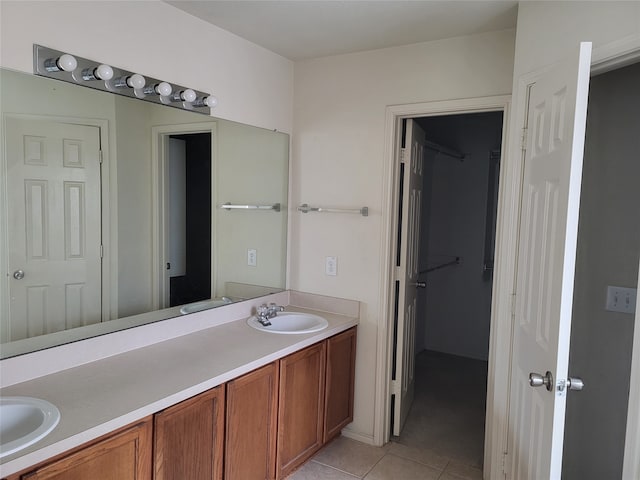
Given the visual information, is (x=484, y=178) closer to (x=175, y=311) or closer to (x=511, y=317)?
(x=511, y=317)

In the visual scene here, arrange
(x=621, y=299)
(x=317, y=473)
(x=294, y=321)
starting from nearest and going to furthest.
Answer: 1. (x=621, y=299)
2. (x=317, y=473)
3. (x=294, y=321)

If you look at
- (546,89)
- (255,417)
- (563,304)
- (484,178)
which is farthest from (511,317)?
(484,178)

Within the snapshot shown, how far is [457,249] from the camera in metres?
4.48

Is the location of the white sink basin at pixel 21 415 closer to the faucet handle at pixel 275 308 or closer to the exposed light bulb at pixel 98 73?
the exposed light bulb at pixel 98 73

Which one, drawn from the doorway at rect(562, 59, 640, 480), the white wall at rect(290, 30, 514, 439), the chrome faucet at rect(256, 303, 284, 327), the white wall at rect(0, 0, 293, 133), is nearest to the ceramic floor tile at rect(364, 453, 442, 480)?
the white wall at rect(290, 30, 514, 439)

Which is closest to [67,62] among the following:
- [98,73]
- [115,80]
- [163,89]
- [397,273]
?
[98,73]

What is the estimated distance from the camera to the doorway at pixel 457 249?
417cm

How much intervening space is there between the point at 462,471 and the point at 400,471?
36 centimetres

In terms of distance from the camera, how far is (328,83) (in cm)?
287

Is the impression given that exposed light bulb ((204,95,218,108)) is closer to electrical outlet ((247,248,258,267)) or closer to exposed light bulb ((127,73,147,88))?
exposed light bulb ((127,73,147,88))

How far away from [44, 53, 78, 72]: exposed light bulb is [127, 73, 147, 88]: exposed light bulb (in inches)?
10.0

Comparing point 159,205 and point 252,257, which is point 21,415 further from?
point 252,257

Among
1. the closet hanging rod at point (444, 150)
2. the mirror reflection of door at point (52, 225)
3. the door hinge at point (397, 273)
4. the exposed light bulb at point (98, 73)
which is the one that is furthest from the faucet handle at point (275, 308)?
the closet hanging rod at point (444, 150)

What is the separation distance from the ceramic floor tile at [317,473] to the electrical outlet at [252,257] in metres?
1.24
